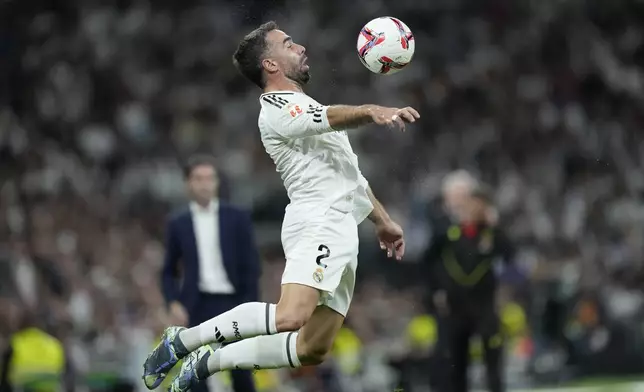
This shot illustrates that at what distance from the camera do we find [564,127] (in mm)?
18578

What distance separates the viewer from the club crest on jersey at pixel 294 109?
6246 mm

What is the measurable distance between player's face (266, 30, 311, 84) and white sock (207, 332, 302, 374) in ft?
4.59

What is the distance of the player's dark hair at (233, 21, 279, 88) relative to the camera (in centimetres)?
664

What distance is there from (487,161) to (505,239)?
755 cm

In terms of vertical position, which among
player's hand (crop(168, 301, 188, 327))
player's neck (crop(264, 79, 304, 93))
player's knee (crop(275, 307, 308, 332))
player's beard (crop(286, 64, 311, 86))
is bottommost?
player's knee (crop(275, 307, 308, 332))

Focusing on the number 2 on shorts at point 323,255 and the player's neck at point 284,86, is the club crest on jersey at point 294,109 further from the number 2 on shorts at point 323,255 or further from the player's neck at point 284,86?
the number 2 on shorts at point 323,255

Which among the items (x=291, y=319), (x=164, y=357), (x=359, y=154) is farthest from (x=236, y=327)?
(x=359, y=154)

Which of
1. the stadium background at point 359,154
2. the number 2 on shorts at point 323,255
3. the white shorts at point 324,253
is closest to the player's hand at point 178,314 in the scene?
the white shorts at point 324,253

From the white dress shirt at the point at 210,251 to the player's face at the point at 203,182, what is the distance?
0.37 feet

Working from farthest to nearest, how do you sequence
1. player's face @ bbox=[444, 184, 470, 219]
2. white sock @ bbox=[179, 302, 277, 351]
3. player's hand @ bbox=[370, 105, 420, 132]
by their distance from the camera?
player's face @ bbox=[444, 184, 470, 219], white sock @ bbox=[179, 302, 277, 351], player's hand @ bbox=[370, 105, 420, 132]

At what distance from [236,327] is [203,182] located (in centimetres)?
191

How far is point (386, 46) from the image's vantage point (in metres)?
6.43

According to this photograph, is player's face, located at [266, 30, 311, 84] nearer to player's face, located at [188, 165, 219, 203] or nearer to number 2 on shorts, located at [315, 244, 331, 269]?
number 2 on shorts, located at [315, 244, 331, 269]

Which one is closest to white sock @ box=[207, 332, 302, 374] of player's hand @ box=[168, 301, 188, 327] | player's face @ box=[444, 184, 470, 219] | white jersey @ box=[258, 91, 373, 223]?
white jersey @ box=[258, 91, 373, 223]
